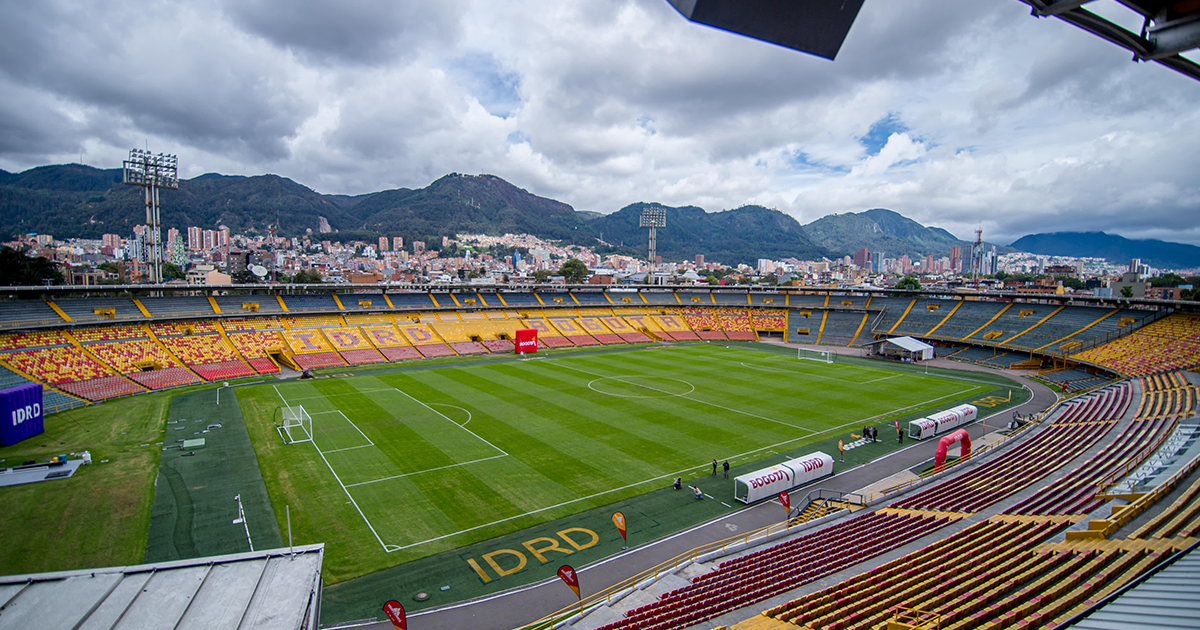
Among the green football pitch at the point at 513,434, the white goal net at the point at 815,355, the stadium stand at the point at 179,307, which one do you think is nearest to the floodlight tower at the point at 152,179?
the stadium stand at the point at 179,307

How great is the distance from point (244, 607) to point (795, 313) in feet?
235

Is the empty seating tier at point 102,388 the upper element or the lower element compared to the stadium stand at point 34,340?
lower

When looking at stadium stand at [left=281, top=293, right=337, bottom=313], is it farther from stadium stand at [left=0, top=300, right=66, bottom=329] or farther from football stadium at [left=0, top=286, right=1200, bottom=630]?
stadium stand at [left=0, top=300, right=66, bottom=329]

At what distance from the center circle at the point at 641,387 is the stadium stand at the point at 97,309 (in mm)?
39947

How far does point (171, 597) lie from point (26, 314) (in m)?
47.7

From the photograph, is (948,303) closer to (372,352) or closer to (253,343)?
(372,352)

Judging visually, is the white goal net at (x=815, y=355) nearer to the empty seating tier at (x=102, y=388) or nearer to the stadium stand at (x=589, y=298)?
the stadium stand at (x=589, y=298)

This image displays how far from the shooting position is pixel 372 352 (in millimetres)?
51188

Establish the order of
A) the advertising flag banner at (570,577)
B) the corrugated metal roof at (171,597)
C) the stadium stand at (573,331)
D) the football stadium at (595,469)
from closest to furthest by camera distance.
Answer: the corrugated metal roof at (171,597)
the football stadium at (595,469)
the advertising flag banner at (570,577)
the stadium stand at (573,331)

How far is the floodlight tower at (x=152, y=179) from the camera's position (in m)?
54.2

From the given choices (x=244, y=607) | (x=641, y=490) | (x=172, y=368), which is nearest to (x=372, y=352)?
(x=172, y=368)

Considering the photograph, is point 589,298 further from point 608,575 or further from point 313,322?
point 608,575

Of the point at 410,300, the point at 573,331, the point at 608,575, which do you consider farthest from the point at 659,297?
the point at 608,575

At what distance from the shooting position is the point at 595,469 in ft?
77.6
